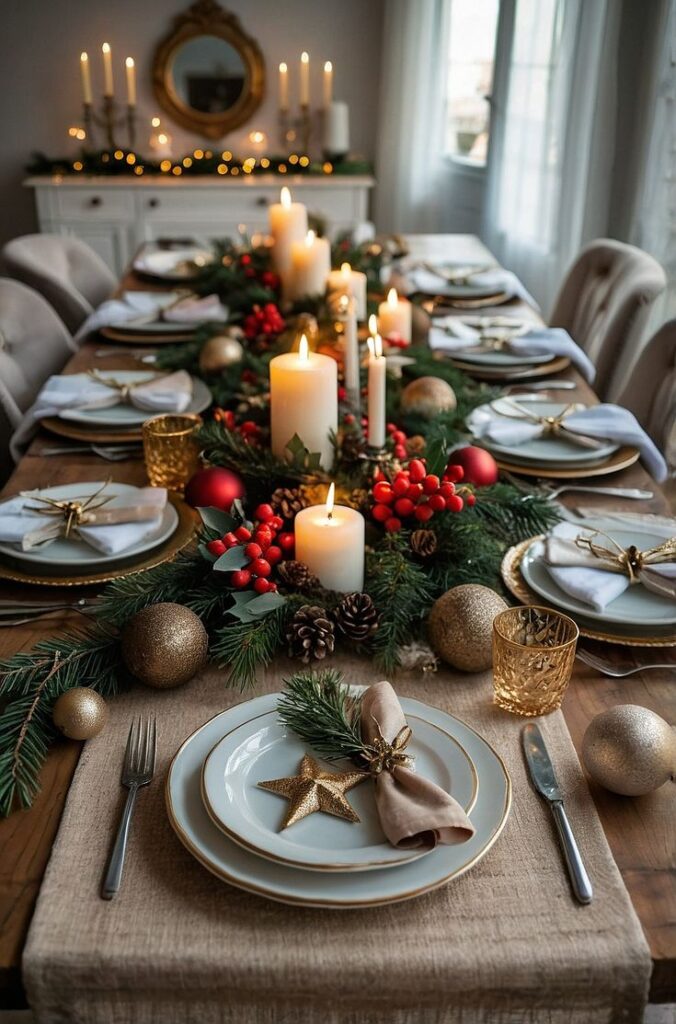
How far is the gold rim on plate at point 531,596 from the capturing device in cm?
88

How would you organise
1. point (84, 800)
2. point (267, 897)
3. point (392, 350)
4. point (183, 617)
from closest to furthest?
A: point (267, 897), point (84, 800), point (183, 617), point (392, 350)

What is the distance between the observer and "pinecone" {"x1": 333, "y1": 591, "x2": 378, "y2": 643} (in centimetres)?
87

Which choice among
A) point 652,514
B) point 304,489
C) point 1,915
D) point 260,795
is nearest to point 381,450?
point 304,489

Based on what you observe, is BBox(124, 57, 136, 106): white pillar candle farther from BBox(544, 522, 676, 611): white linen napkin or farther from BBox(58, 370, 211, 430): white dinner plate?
BBox(544, 522, 676, 611): white linen napkin

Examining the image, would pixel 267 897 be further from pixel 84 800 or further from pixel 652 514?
pixel 652 514

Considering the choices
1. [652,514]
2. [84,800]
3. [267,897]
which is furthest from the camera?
[652,514]

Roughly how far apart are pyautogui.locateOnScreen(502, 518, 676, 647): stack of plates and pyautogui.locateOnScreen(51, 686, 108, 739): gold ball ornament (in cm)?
42

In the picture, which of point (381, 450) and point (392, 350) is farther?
point (392, 350)

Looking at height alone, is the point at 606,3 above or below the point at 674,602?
above

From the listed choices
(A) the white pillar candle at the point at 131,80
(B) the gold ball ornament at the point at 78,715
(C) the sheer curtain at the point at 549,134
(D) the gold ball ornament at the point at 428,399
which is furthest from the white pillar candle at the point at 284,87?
(B) the gold ball ornament at the point at 78,715

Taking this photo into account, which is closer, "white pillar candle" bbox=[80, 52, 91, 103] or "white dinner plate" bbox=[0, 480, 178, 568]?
"white dinner plate" bbox=[0, 480, 178, 568]

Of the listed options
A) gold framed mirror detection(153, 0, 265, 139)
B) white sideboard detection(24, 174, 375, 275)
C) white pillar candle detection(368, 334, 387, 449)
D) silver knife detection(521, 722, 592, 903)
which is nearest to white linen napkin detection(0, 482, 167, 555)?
white pillar candle detection(368, 334, 387, 449)

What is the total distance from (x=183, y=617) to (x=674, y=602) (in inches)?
18.3

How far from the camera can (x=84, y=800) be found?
701 mm
